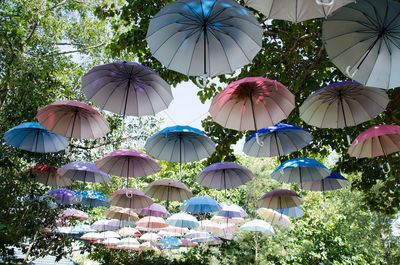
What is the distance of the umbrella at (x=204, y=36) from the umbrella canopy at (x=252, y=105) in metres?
0.50

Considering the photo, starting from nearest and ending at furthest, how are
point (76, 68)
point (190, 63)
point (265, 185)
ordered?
point (190, 63)
point (76, 68)
point (265, 185)

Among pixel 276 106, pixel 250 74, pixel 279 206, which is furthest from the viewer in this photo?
pixel 279 206

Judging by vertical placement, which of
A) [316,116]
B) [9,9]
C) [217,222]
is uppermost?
[9,9]

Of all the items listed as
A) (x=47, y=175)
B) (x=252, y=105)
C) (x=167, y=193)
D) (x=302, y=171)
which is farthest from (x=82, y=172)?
(x=302, y=171)

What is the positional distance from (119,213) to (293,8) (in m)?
9.82

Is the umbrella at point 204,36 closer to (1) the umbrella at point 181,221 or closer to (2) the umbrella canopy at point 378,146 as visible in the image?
(2) the umbrella canopy at point 378,146

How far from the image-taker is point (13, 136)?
5.25 meters

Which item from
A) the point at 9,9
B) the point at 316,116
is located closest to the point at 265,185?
the point at 316,116

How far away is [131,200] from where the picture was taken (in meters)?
7.82

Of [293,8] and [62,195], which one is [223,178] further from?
[293,8]

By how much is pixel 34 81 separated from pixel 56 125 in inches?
111

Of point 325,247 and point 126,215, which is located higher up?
point 126,215

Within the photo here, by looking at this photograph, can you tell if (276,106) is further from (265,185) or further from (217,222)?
(265,185)

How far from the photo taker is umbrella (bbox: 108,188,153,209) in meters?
7.48
